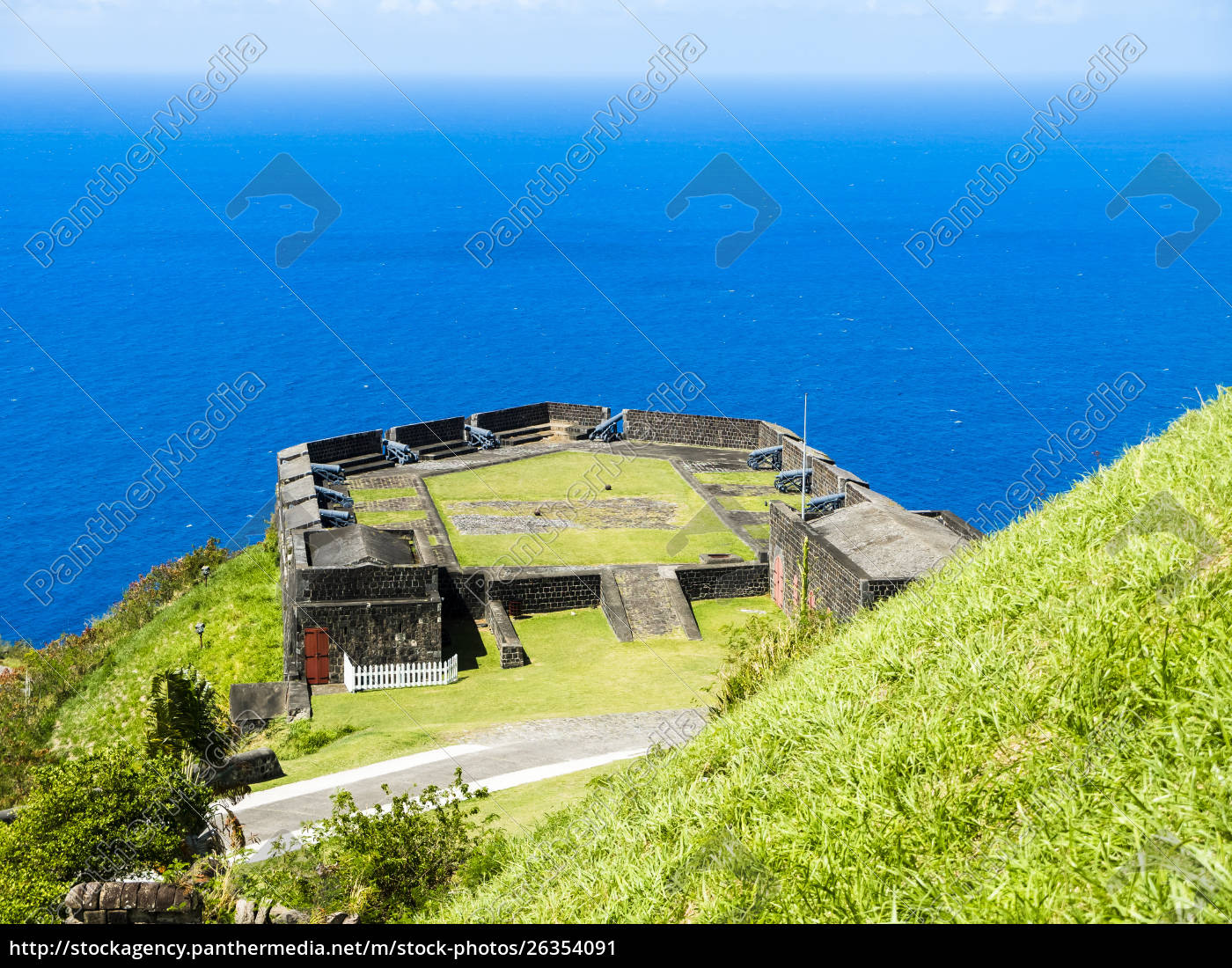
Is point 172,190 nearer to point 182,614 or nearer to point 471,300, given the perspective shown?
point 471,300

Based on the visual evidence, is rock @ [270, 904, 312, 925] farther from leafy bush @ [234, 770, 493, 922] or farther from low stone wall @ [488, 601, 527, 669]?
low stone wall @ [488, 601, 527, 669]

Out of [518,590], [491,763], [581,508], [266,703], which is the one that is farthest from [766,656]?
[581,508]

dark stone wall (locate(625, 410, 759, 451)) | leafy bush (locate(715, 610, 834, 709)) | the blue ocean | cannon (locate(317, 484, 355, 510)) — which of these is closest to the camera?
leafy bush (locate(715, 610, 834, 709))

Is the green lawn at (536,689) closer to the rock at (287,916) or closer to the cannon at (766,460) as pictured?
the rock at (287,916)

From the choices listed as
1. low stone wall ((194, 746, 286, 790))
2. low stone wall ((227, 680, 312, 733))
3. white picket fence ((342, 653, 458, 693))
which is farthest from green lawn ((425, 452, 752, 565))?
low stone wall ((194, 746, 286, 790))

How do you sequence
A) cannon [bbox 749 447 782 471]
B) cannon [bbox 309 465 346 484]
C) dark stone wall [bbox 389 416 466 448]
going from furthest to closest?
dark stone wall [bbox 389 416 466 448] < cannon [bbox 749 447 782 471] < cannon [bbox 309 465 346 484]

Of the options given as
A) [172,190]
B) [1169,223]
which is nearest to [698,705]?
[1169,223]
